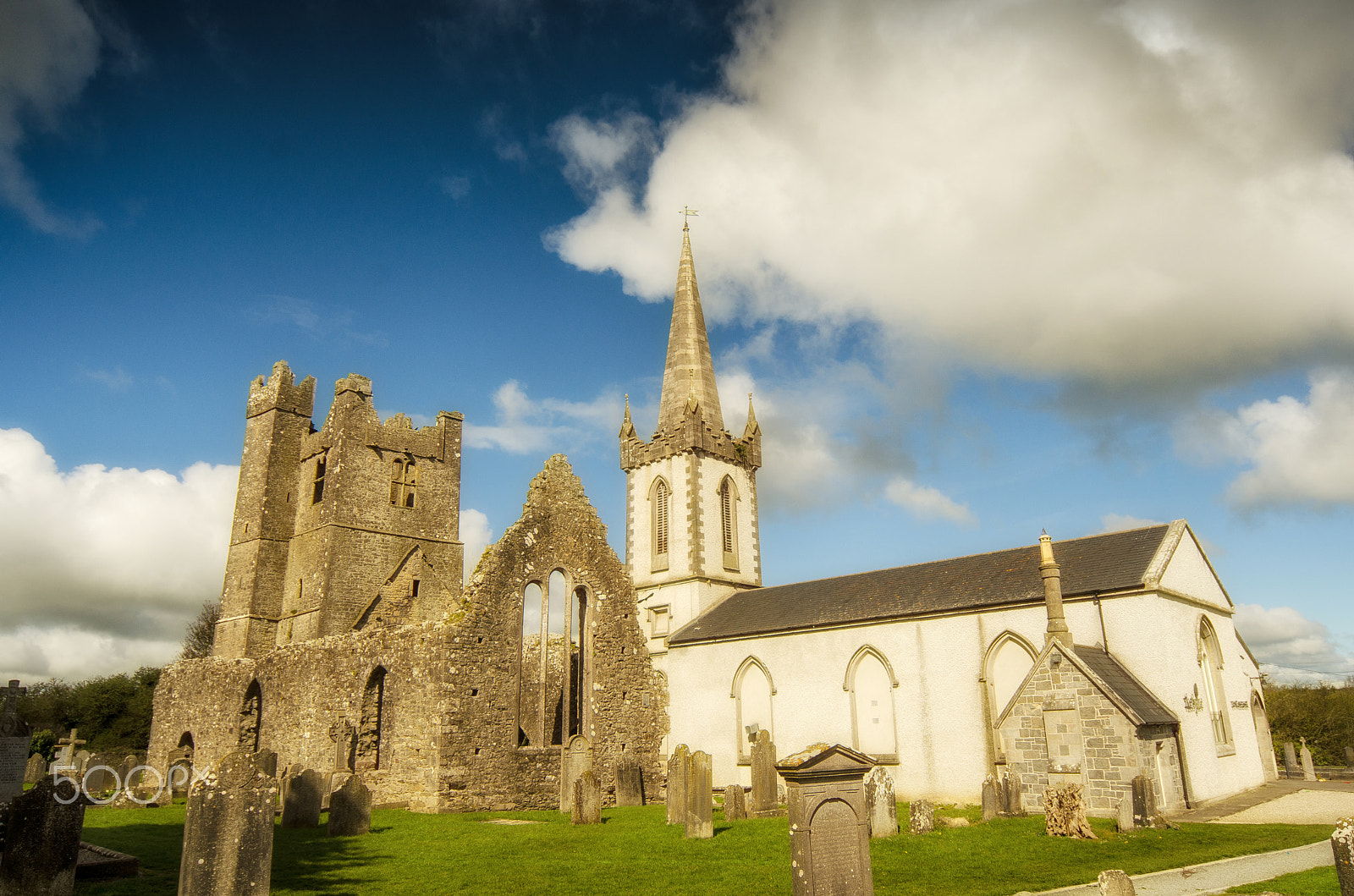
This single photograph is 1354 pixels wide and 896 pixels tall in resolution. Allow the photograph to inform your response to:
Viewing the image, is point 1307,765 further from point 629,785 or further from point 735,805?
point 629,785

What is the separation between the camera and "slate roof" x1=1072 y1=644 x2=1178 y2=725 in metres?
16.7

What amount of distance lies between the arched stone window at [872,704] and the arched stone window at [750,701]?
2.75 m

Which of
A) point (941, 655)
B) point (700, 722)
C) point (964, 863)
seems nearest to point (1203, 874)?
point (964, 863)

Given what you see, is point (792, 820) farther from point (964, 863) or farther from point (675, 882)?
point (964, 863)

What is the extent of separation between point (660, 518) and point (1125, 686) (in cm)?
1811

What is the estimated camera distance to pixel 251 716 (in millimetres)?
26609

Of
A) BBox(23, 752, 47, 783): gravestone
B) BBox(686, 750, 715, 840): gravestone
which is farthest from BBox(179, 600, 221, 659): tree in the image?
BBox(686, 750, 715, 840): gravestone

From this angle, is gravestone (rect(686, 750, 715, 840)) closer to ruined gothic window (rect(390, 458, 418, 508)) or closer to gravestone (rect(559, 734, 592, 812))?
gravestone (rect(559, 734, 592, 812))

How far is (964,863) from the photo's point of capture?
11430mm

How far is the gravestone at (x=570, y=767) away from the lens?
19484 millimetres

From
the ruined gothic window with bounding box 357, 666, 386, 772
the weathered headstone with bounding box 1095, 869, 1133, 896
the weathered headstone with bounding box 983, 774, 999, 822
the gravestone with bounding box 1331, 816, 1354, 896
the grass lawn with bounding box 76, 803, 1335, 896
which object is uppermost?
the ruined gothic window with bounding box 357, 666, 386, 772

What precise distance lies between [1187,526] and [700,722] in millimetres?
14890

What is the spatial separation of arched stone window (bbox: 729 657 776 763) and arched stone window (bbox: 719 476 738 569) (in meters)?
6.30

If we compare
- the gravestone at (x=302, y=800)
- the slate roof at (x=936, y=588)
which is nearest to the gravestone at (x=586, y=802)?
the gravestone at (x=302, y=800)
